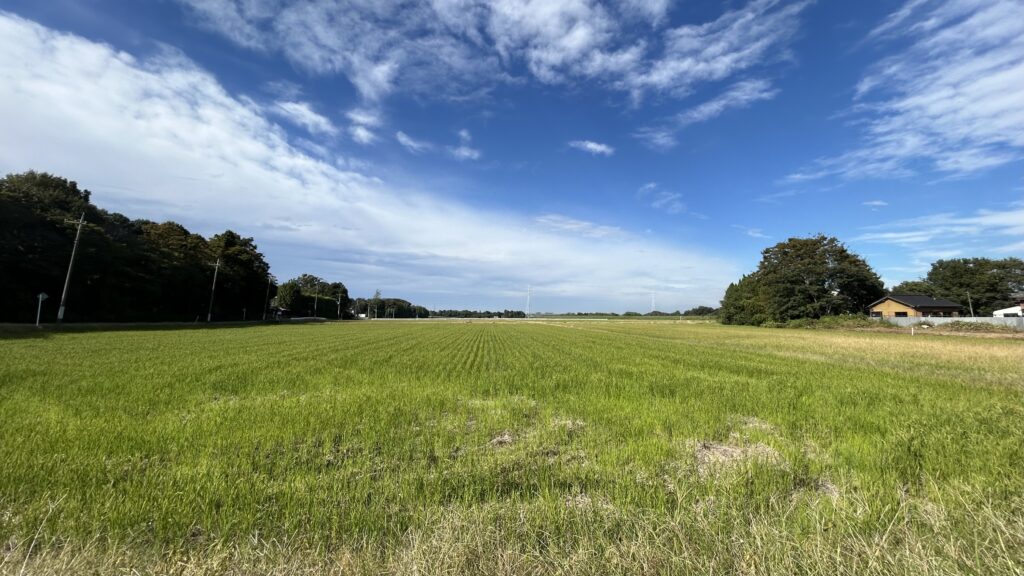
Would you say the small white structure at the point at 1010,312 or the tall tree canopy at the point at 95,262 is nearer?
the tall tree canopy at the point at 95,262

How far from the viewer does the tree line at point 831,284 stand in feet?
217

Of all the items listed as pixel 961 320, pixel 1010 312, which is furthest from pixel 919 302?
pixel 961 320

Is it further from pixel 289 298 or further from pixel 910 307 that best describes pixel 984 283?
pixel 289 298

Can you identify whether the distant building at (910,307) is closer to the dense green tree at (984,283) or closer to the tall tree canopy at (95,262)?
the dense green tree at (984,283)

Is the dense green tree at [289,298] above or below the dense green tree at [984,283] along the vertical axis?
below

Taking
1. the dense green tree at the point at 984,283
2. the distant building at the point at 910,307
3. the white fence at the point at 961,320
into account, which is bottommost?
the white fence at the point at 961,320

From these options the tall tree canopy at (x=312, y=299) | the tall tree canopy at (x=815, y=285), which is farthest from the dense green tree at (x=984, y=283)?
the tall tree canopy at (x=312, y=299)

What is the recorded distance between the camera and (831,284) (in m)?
67.3

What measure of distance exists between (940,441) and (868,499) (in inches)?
131

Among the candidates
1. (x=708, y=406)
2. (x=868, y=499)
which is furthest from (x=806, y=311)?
(x=868, y=499)

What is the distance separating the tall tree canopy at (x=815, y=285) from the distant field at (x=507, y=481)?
216 ft

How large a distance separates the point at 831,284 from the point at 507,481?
81.3 meters

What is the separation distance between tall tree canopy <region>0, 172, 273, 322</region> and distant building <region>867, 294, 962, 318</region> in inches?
3898

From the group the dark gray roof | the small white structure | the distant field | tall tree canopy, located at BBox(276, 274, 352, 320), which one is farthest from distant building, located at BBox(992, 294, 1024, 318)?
tall tree canopy, located at BBox(276, 274, 352, 320)
